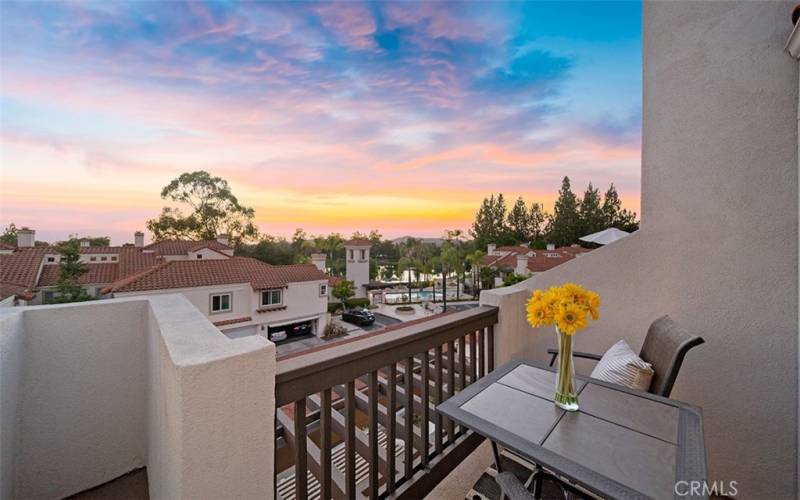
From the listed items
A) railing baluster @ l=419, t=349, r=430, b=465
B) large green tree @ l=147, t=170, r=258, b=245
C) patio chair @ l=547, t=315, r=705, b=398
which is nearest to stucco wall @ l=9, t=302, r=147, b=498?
railing baluster @ l=419, t=349, r=430, b=465

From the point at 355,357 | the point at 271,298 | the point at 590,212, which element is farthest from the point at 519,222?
the point at 355,357

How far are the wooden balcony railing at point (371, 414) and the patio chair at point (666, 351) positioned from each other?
952 millimetres

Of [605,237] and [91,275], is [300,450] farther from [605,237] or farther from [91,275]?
[91,275]

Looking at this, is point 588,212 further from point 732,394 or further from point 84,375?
point 84,375

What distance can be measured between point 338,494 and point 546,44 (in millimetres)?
5450

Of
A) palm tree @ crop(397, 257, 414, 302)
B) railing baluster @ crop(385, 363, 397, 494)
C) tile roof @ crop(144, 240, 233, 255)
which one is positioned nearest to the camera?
railing baluster @ crop(385, 363, 397, 494)

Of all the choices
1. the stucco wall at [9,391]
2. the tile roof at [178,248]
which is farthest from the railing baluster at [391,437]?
the tile roof at [178,248]

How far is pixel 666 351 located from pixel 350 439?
5.15ft

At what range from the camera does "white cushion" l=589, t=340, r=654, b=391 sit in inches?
59.7

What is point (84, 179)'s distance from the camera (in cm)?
595

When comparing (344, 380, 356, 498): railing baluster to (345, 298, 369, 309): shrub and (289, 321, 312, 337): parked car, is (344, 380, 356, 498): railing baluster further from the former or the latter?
(345, 298, 369, 309): shrub

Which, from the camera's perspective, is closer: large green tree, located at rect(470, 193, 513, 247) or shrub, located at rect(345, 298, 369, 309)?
shrub, located at rect(345, 298, 369, 309)

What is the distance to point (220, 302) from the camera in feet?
21.6

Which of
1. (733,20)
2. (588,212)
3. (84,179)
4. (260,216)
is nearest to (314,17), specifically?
(733,20)
